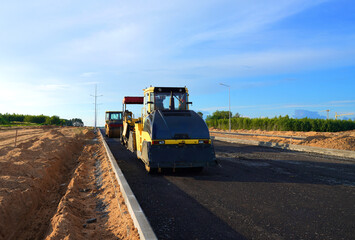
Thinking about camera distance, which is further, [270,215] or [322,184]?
[322,184]

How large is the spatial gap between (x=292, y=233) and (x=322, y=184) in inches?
162

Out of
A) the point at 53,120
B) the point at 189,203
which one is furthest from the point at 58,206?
the point at 53,120

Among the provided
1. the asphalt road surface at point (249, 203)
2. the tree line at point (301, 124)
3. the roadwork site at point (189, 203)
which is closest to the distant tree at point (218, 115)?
the tree line at point (301, 124)

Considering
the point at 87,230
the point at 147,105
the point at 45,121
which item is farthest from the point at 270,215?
the point at 45,121

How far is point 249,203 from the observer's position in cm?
584

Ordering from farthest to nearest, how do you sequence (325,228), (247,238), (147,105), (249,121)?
(249,121), (147,105), (325,228), (247,238)

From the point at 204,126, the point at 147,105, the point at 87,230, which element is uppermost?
the point at 147,105

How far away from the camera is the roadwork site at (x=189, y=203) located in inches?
176

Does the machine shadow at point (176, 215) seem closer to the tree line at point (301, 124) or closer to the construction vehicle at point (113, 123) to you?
the construction vehicle at point (113, 123)

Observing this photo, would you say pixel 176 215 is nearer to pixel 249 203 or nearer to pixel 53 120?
pixel 249 203

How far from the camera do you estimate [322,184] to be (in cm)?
766

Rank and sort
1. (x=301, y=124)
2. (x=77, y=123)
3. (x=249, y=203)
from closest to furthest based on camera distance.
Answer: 1. (x=249, y=203)
2. (x=301, y=124)
3. (x=77, y=123)

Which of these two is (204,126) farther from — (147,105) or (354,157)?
(354,157)

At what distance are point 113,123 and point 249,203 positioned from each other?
2425cm
